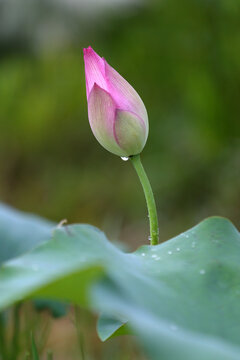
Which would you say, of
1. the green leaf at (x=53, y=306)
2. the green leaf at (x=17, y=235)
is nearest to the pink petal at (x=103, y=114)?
the green leaf at (x=17, y=235)

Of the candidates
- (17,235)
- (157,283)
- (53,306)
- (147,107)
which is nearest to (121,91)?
(157,283)

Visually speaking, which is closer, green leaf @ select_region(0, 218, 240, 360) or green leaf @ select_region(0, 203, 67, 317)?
green leaf @ select_region(0, 218, 240, 360)

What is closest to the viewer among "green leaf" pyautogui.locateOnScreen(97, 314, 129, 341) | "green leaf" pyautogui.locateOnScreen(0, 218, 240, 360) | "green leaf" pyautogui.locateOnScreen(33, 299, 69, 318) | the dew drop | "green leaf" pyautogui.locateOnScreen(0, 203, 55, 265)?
"green leaf" pyautogui.locateOnScreen(0, 218, 240, 360)

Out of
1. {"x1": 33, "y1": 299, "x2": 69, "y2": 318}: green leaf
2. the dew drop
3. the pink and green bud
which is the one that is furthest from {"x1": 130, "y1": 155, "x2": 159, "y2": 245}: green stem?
{"x1": 33, "y1": 299, "x2": 69, "y2": 318}: green leaf

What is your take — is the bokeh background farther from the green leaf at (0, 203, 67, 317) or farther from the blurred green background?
the green leaf at (0, 203, 67, 317)

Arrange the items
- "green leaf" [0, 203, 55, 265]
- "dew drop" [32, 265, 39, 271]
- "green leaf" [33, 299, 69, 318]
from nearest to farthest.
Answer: "dew drop" [32, 265, 39, 271], "green leaf" [0, 203, 55, 265], "green leaf" [33, 299, 69, 318]

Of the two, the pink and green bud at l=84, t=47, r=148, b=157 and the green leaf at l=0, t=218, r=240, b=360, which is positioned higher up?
the pink and green bud at l=84, t=47, r=148, b=157

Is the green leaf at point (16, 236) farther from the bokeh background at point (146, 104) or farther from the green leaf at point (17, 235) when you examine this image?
the bokeh background at point (146, 104)

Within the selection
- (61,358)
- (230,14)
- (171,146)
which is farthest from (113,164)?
(61,358)
